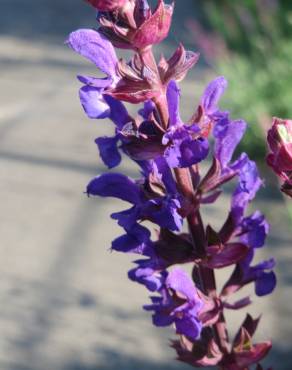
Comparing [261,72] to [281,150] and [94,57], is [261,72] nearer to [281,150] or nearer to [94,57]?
[94,57]

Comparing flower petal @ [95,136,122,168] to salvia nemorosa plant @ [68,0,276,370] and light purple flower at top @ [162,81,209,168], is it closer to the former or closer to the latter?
salvia nemorosa plant @ [68,0,276,370]

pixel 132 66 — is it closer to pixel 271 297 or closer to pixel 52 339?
pixel 52 339

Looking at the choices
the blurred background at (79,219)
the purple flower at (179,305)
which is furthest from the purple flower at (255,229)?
the blurred background at (79,219)

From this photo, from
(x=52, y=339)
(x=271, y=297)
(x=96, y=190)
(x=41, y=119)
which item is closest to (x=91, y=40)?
(x=96, y=190)

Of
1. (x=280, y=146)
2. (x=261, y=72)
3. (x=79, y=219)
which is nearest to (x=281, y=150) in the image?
(x=280, y=146)

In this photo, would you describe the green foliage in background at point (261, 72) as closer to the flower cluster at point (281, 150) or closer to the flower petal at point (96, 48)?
the flower petal at point (96, 48)

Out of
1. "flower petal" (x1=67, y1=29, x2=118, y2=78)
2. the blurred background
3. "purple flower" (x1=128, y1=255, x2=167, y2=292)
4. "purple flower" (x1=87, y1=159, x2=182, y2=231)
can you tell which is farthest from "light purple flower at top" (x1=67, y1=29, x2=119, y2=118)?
the blurred background
